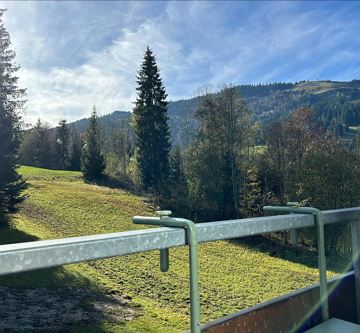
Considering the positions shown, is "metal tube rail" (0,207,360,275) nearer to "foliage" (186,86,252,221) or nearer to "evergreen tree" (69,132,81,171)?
"foliage" (186,86,252,221)

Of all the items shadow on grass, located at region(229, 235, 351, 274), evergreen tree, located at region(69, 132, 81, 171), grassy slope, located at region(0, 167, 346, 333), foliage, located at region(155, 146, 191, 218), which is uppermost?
evergreen tree, located at region(69, 132, 81, 171)

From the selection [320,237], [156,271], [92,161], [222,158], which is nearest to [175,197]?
[222,158]

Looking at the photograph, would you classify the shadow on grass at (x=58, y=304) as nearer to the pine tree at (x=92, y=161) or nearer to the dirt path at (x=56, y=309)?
the dirt path at (x=56, y=309)

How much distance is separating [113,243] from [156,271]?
42.5ft

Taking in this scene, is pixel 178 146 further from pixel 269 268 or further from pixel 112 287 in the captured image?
pixel 112 287

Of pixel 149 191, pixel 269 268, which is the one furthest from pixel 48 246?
pixel 149 191

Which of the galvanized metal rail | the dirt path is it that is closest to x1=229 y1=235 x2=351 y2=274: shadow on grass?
the dirt path

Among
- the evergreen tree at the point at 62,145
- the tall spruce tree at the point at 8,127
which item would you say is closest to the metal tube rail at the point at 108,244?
the tall spruce tree at the point at 8,127

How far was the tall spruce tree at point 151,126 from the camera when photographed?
33.1 m

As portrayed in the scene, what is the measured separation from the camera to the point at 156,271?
1347 cm

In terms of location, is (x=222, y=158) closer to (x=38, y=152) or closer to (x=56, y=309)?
(x=56, y=309)

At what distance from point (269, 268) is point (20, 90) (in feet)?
45.3

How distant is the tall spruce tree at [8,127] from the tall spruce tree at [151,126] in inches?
644

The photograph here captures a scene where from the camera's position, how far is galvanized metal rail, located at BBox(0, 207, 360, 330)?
85 cm
